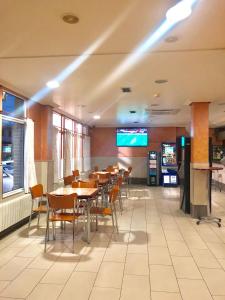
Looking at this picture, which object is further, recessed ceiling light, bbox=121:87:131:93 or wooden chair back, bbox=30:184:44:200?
recessed ceiling light, bbox=121:87:131:93

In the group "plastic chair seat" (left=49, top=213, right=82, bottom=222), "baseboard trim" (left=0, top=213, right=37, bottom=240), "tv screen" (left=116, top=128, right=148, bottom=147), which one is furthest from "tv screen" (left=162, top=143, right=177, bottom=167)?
"plastic chair seat" (left=49, top=213, right=82, bottom=222)

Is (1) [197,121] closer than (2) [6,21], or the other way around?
(2) [6,21]

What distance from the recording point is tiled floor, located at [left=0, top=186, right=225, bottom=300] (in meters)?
2.83

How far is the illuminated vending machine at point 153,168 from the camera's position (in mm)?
11250

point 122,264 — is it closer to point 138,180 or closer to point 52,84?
point 52,84

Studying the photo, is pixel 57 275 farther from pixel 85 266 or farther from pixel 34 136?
pixel 34 136

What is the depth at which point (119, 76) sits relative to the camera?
4305 millimetres

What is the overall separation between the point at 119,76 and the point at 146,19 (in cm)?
184

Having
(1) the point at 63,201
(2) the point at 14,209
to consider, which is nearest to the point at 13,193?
(2) the point at 14,209

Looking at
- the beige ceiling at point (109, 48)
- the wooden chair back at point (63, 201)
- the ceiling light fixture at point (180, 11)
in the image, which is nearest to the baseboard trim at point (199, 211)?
the beige ceiling at point (109, 48)

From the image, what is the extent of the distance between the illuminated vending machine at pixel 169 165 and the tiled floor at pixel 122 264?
18.5 feet

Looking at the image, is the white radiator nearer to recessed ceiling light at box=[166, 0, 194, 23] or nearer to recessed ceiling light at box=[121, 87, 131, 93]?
recessed ceiling light at box=[121, 87, 131, 93]

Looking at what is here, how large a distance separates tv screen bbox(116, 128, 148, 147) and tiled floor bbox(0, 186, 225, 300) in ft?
21.2

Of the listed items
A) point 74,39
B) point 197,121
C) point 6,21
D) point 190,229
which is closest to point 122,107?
Result: point 197,121
